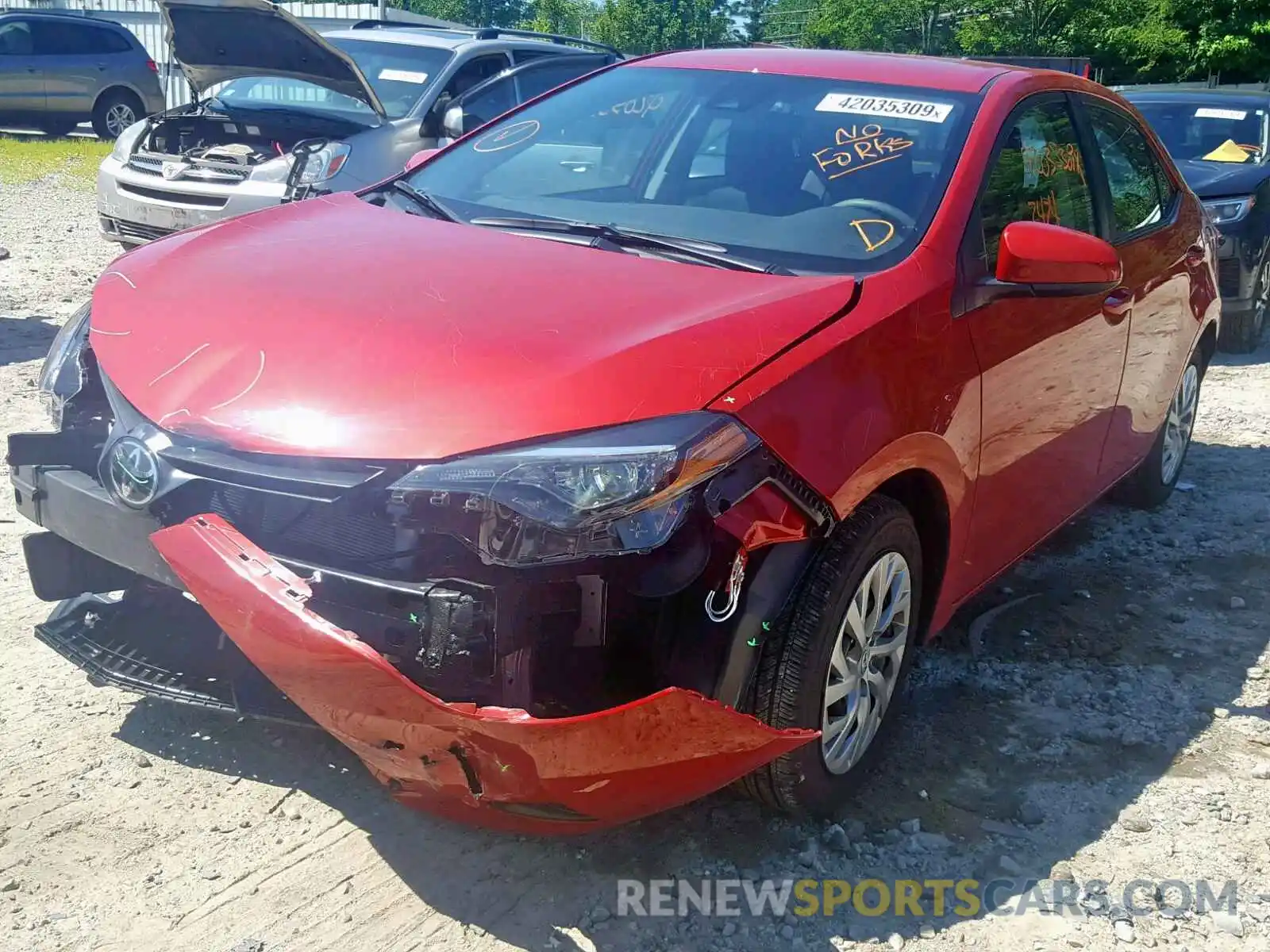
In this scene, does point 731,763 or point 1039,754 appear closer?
point 731,763

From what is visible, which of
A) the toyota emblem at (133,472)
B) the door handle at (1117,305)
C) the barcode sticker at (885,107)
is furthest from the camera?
the door handle at (1117,305)

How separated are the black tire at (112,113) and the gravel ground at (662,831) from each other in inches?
622

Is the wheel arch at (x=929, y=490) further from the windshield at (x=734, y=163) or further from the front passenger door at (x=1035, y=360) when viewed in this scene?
the windshield at (x=734, y=163)

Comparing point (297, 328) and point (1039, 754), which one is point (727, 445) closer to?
point (297, 328)

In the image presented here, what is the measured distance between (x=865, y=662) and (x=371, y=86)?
7.08 metres

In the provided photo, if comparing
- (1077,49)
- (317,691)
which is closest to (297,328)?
(317,691)

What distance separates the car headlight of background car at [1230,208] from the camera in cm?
830

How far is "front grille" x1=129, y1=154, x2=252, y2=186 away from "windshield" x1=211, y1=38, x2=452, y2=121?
2.75 ft

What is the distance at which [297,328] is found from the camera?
2736 millimetres

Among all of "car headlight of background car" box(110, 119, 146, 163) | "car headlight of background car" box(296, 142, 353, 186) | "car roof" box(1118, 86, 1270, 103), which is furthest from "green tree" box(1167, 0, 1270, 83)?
"car headlight of background car" box(110, 119, 146, 163)

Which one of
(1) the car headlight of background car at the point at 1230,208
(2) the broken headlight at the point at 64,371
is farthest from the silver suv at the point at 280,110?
(1) the car headlight of background car at the point at 1230,208

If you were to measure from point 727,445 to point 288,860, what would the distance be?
1348 millimetres

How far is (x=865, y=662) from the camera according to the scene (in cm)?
305

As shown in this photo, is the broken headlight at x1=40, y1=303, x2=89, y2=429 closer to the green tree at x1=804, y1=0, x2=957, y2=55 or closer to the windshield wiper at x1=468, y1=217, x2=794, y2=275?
the windshield wiper at x1=468, y1=217, x2=794, y2=275
